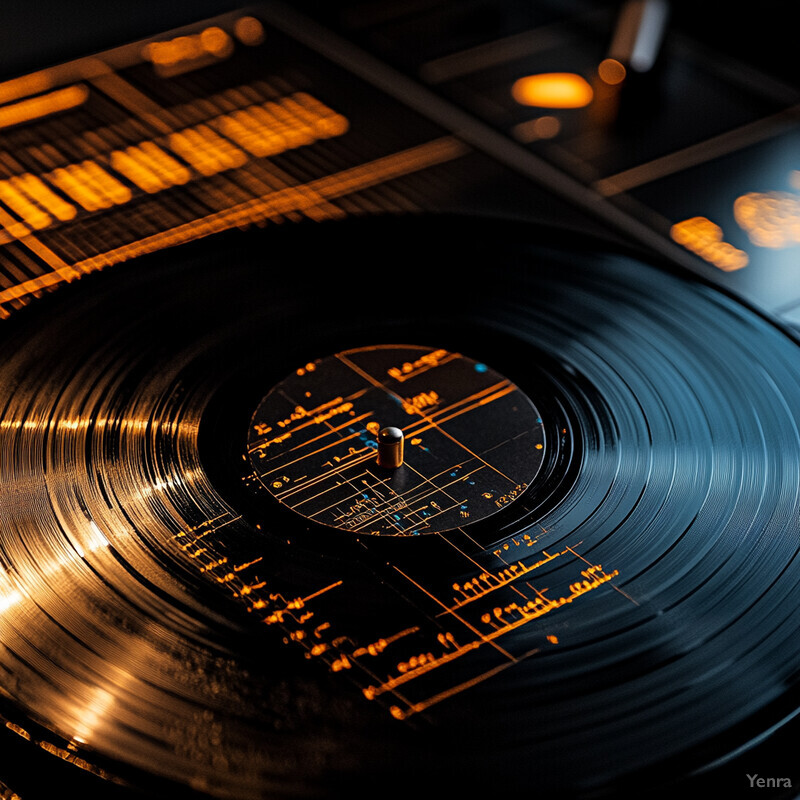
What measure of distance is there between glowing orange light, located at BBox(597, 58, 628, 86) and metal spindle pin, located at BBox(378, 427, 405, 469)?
1380 millimetres

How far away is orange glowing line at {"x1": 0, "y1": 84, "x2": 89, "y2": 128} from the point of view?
2.23 metres

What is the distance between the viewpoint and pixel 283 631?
1172mm

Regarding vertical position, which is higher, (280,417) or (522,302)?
(522,302)

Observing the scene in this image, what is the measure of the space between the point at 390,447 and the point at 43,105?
1265 mm

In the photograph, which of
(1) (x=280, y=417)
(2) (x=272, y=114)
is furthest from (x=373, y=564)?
(2) (x=272, y=114)

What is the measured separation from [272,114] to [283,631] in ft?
4.47

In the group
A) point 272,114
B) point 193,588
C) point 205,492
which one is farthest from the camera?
point 272,114

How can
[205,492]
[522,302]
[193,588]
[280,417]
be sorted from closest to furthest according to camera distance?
1. [193,588]
2. [205,492]
3. [280,417]
4. [522,302]

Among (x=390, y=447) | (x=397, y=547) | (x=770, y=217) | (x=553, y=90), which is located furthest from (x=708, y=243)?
(x=397, y=547)

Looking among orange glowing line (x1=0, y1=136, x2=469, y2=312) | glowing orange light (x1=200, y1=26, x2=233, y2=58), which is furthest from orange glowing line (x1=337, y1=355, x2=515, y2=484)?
glowing orange light (x1=200, y1=26, x2=233, y2=58)

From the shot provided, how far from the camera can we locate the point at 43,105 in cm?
228

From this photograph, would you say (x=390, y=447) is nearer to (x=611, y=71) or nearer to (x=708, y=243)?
(x=708, y=243)

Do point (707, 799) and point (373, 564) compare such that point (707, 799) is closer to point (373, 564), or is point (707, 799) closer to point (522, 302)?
point (373, 564)

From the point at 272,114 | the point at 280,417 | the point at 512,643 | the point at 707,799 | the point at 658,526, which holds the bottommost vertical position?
the point at 707,799
